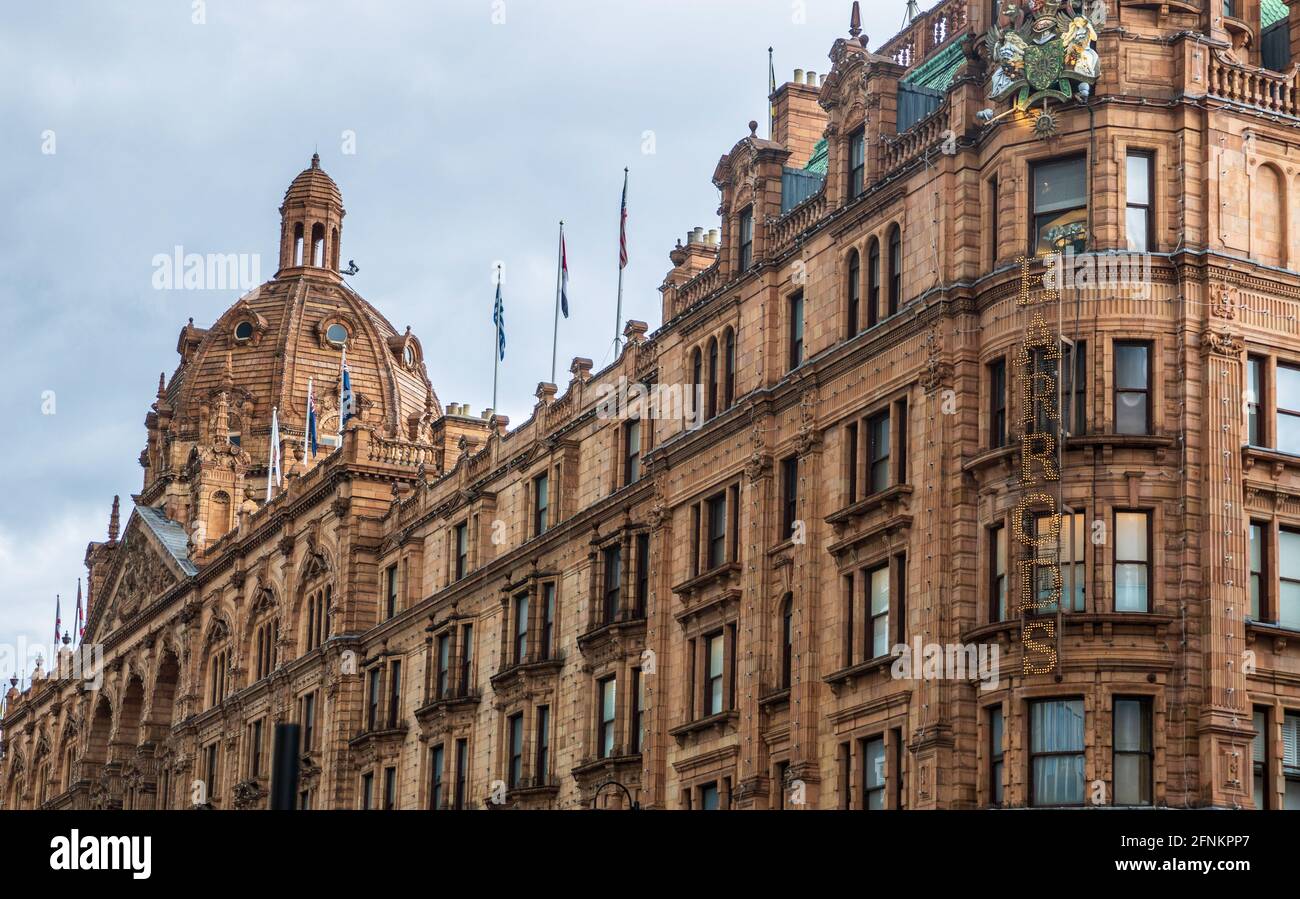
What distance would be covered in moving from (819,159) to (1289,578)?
23.2 meters

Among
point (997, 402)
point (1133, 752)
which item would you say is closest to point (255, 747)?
point (997, 402)

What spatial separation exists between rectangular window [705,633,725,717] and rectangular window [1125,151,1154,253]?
16355mm

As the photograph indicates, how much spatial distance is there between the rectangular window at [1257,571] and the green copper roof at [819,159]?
21.7 metres

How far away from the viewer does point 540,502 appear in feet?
258

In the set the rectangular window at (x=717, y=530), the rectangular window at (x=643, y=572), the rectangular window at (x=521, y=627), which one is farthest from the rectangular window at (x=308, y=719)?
the rectangular window at (x=717, y=530)

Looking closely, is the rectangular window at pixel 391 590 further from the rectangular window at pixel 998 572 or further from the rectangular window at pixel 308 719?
the rectangular window at pixel 998 572

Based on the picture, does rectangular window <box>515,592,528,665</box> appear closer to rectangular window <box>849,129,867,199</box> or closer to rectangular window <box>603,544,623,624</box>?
rectangular window <box>603,544,623,624</box>

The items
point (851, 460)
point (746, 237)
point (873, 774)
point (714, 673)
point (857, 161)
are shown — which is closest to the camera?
point (873, 774)

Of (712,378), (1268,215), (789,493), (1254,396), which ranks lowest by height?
(789,493)

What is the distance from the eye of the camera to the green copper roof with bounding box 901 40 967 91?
65250 mm

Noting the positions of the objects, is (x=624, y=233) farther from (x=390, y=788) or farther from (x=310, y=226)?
(x=310, y=226)

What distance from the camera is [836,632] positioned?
57.9 metres
